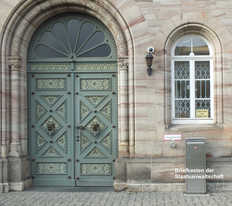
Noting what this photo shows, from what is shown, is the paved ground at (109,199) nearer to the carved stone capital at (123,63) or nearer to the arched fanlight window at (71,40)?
the carved stone capital at (123,63)

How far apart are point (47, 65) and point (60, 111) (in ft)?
4.12

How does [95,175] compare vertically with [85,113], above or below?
below

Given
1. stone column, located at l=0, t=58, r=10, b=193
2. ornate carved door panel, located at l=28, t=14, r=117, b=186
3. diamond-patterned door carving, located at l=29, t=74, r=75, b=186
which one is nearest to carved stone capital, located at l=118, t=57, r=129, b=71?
ornate carved door panel, located at l=28, t=14, r=117, b=186

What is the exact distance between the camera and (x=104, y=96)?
25.1 ft

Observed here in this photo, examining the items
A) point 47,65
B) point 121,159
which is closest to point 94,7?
point 47,65

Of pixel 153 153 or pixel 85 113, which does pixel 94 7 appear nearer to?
pixel 85 113

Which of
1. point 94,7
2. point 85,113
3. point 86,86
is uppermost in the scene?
point 94,7

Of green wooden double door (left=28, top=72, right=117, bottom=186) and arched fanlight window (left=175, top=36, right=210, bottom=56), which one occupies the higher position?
arched fanlight window (left=175, top=36, right=210, bottom=56)

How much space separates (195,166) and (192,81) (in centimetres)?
209

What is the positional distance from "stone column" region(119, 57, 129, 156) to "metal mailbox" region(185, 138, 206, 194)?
1488 mm

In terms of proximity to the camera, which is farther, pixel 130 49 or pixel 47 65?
pixel 47 65

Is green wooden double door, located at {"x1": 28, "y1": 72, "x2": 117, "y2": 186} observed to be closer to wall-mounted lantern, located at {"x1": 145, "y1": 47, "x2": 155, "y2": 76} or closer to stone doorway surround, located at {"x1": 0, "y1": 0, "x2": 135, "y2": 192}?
stone doorway surround, located at {"x1": 0, "y1": 0, "x2": 135, "y2": 192}

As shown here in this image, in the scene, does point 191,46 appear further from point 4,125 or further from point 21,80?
point 4,125

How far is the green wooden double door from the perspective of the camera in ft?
25.1
